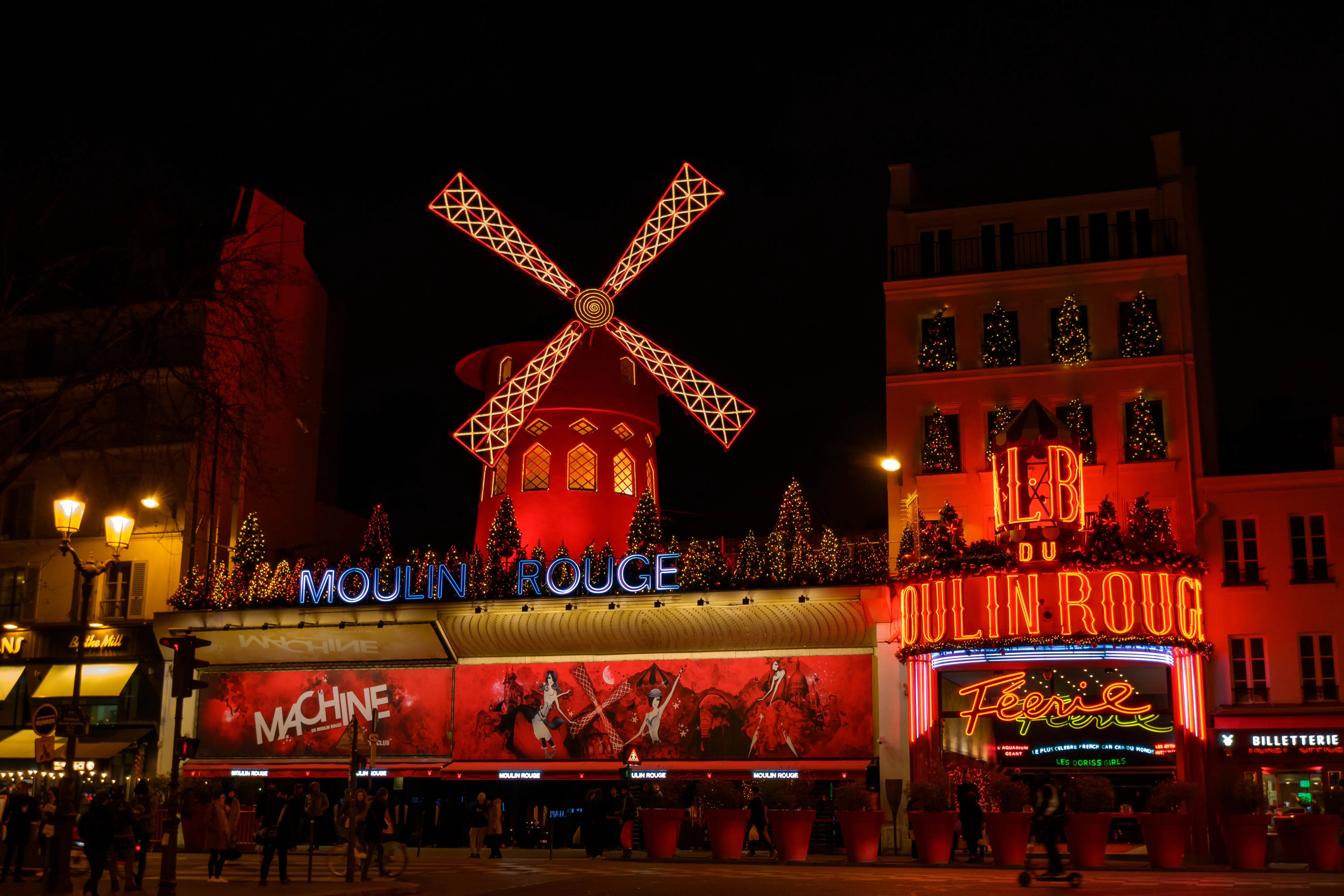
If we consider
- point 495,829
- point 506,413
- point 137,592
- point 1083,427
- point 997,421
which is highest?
point 506,413

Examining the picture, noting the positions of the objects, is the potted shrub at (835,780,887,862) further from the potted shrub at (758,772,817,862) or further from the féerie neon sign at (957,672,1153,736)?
the féerie neon sign at (957,672,1153,736)

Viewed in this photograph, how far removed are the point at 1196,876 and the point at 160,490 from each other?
797 inches

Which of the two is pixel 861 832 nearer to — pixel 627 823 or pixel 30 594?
pixel 627 823

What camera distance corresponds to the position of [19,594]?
1131 inches

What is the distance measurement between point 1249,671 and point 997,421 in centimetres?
550

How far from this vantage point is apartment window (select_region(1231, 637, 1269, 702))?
21.7m

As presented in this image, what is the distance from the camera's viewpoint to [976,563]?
21.3m

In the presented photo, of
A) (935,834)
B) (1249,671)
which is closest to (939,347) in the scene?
(1249,671)

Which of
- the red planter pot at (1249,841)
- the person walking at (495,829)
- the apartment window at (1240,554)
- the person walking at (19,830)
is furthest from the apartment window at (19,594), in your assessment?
the red planter pot at (1249,841)

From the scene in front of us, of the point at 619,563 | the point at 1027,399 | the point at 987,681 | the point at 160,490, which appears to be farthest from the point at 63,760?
the point at 1027,399

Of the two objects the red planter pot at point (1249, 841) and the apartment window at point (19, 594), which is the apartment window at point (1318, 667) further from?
the apartment window at point (19, 594)

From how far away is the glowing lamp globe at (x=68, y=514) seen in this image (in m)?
15.5

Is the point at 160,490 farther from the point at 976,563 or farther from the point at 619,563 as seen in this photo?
the point at 976,563

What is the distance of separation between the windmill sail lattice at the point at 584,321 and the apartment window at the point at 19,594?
9.96 meters
